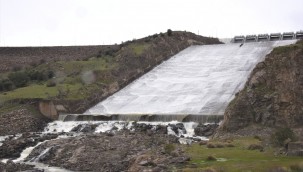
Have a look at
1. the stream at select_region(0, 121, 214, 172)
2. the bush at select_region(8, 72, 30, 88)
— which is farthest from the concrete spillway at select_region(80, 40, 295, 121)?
the bush at select_region(8, 72, 30, 88)

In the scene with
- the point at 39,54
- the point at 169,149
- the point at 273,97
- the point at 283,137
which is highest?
the point at 39,54

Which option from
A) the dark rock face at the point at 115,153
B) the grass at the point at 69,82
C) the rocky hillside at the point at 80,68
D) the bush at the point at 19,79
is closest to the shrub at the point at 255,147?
the dark rock face at the point at 115,153

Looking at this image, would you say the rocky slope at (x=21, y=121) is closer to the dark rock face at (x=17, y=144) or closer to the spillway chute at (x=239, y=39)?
the dark rock face at (x=17, y=144)

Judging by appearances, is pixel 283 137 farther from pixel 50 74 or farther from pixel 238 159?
pixel 50 74

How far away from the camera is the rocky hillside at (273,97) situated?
3747cm

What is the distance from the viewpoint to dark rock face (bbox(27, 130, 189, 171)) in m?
26.6

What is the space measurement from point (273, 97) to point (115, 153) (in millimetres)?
13750

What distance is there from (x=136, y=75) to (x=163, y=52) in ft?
31.1

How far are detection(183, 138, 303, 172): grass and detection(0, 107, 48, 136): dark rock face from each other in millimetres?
23219

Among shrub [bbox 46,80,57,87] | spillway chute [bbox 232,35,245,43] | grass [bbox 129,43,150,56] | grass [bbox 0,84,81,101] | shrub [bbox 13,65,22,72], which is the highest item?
spillway chute [bbox 232,35,245,43]

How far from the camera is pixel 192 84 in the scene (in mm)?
59094

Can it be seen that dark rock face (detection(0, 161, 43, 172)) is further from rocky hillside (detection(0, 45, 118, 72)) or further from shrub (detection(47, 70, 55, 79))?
rocky hillside (detection(0, 45, 118, 72))

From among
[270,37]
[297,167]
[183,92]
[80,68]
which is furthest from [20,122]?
[270,37]

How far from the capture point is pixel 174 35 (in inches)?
3159
